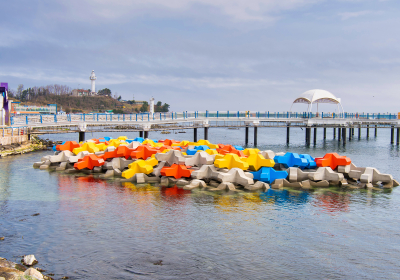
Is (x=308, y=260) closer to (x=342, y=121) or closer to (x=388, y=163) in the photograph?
(x=388, y=163)

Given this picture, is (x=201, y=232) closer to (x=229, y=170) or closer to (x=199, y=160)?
(x=229, y=170)

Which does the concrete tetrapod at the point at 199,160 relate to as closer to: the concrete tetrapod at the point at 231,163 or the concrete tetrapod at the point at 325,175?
the concrete tetrapod at the point at 231,163

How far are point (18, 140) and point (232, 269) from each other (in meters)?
31.2

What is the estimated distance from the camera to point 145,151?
71.2 feet

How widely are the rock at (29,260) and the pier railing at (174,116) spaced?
2733cm

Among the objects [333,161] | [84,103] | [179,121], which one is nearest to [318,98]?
[179,121]

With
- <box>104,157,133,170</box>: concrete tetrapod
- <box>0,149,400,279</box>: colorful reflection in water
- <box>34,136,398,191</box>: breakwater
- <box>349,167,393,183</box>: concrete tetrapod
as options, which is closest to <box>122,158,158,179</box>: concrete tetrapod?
<box>34,136,398,191</box>: breakwater

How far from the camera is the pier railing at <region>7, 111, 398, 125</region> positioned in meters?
34.6

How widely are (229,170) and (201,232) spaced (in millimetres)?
7113

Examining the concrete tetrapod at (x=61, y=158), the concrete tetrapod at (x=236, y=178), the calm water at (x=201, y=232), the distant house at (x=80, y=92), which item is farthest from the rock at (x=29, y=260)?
the distant house at (x=80, y=92)

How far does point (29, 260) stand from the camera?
28.4 ft

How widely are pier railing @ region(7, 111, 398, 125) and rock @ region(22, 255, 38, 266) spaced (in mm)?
27330

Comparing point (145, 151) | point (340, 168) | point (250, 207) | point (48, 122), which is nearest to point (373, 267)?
point (250, 207)

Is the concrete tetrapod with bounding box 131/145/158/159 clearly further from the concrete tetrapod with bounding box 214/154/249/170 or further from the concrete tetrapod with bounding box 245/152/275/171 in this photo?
the concrete tetrapod with bounding box 245/152/275/171
